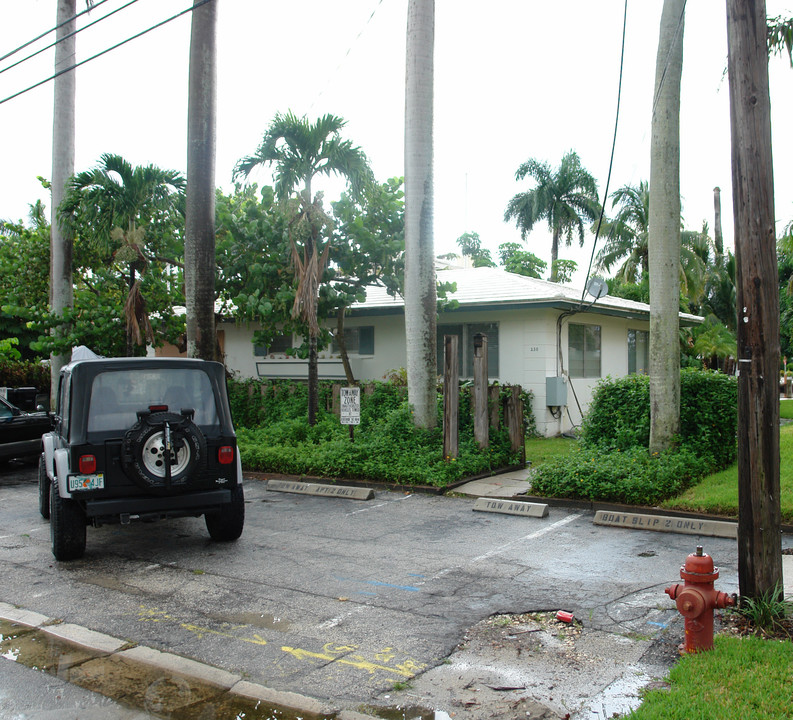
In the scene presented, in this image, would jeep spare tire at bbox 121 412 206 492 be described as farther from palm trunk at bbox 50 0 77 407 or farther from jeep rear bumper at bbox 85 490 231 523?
palm trunk at bbox 50 0 77 407

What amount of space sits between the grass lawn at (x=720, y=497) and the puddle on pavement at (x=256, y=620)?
214 inches

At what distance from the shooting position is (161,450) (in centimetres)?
715

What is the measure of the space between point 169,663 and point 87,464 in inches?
113

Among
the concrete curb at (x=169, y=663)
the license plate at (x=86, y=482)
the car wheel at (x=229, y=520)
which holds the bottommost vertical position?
the concrete curb at (x=169, y=663)

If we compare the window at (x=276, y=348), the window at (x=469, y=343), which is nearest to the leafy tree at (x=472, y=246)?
the window at (x=276, y=348)

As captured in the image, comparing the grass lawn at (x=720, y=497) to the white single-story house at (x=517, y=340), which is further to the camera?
the white single-story house at (x=517, y=340)

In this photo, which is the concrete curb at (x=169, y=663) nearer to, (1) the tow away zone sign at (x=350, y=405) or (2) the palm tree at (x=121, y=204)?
(1) the tow away zone sign at (x=350, y=405)

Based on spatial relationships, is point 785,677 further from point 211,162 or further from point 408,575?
point 211,162

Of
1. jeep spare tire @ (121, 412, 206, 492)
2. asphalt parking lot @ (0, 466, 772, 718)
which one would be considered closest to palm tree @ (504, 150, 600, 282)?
asphalt parking lot @ (0, 466, 772, 718)

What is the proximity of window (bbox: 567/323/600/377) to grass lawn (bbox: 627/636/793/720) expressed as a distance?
14.0m

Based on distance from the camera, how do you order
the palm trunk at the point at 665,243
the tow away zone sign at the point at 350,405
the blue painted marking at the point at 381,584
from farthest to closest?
the tow away zone sign at the point at 350,405 → the palm trunk at the point at 665,243 → the blue painted marking at the point at 381,584

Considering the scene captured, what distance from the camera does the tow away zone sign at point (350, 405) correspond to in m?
12.1

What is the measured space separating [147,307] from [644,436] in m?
12.0

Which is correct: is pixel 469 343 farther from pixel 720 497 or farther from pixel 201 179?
pixel 720 497
